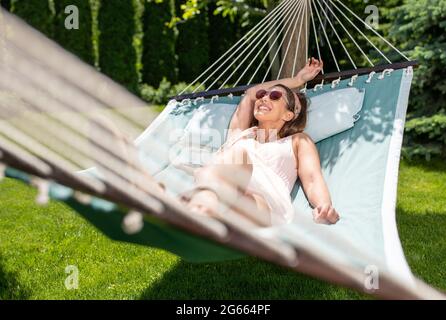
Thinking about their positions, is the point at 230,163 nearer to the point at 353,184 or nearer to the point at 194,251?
the point at 353,184

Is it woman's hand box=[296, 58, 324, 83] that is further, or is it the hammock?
woman's hand box=[296, 58, 324, 83]

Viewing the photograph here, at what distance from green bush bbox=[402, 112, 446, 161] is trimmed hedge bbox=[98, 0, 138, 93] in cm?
477

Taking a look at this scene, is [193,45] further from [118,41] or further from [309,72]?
[309,72]

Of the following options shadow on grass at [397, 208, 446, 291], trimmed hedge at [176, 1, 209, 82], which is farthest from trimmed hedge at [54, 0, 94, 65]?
shadow on grass at [397, 208, 446, 291]

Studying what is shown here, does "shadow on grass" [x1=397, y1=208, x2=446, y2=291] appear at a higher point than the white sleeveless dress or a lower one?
lower

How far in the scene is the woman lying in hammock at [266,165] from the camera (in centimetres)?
200

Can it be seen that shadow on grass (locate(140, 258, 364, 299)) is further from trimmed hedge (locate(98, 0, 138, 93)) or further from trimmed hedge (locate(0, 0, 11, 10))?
trimmed hedge (locate(0, 0, 11, 10))

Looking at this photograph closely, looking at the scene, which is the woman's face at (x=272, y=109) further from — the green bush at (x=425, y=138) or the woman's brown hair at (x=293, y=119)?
the green bush at (x=425, y=138)

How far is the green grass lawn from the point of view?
8.20ft

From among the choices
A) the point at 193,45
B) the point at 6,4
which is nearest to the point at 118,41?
the point at 193,45

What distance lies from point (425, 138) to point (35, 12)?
5.86 metres

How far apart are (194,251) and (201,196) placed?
369mm

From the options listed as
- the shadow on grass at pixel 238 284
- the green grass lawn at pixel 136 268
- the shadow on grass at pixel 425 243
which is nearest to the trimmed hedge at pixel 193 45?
the green grass lawn at pixel 136 268
